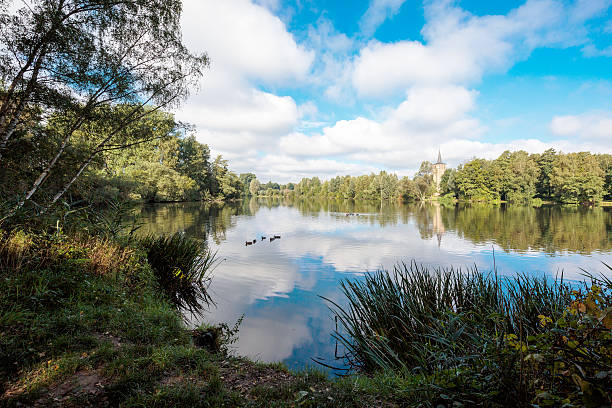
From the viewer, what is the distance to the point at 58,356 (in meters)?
3.45

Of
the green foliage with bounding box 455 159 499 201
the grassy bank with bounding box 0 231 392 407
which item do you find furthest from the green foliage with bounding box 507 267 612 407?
the green foliage with bounding box 455 159 499 201

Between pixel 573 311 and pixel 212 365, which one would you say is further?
pixel 212 365

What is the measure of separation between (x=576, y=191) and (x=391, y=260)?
6549 centimetres

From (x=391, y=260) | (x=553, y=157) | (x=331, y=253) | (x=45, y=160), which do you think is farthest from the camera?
(x=553, y=157)

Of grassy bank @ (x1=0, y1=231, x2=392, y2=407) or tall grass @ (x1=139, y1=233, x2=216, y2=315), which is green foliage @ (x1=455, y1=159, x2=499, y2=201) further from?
grassy bank @ (x1=0, y1=231, x2=392, y2=407)

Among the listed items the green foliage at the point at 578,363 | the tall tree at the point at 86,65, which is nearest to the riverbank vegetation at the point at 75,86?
the tall tree at the point at 86,65

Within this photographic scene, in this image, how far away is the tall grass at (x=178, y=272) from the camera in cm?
876

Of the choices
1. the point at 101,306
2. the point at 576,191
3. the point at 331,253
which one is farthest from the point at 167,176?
the point at 576,191

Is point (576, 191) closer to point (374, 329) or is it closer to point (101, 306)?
point (374, 329)

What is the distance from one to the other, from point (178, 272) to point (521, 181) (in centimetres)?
7900

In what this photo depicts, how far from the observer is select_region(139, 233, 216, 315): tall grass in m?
8.76

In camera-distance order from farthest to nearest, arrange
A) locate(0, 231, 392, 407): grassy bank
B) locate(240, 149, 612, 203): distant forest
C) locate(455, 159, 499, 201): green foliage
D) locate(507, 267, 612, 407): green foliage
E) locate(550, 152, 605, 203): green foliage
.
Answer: locate(455, 159, 499, 201): green foliage < locate(240, 149, 612, 203): distant forest < locate(550, 152, 605, 203): green foliage < locate(0, 231, 392, 407): grassy bank < locate(507, 267, 612, 407): green foliage

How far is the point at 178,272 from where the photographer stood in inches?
352

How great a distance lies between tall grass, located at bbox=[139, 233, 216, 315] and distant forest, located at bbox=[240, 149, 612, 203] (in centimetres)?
7450
